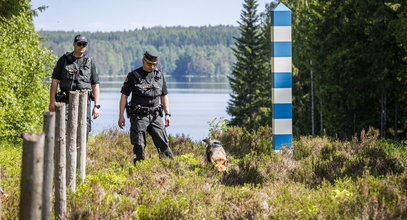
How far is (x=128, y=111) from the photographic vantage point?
8570 millimetres

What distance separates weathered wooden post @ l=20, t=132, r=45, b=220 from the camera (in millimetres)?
3457

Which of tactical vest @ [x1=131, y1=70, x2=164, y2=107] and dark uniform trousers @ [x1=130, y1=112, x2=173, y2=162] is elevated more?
tactical vest @ [x1=131, y1=70, x2=164, y2=107]

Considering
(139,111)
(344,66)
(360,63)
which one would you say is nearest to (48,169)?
(139,111)

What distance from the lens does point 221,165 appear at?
8.45 metres

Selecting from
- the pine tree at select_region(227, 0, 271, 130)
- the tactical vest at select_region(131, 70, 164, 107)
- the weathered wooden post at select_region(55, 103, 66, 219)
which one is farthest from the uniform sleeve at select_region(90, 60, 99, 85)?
the pine tree at select_region(227, 0, 271, 130)

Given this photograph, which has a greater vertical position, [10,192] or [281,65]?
[281,65]

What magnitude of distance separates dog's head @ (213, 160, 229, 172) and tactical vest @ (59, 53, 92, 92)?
7.28 feet

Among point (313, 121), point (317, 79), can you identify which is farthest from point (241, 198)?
point (313, 121)

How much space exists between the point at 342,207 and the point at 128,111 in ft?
13.5

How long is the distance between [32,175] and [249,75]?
5718cm

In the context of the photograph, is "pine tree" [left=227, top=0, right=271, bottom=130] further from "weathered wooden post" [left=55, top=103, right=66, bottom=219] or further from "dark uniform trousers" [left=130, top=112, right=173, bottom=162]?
"weathered wooden post" [left=55, top=103, right=66, bottom=219]

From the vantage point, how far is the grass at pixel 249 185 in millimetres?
5234

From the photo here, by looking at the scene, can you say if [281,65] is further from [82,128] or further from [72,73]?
[82,128]

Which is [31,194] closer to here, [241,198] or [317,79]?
[241,198]
